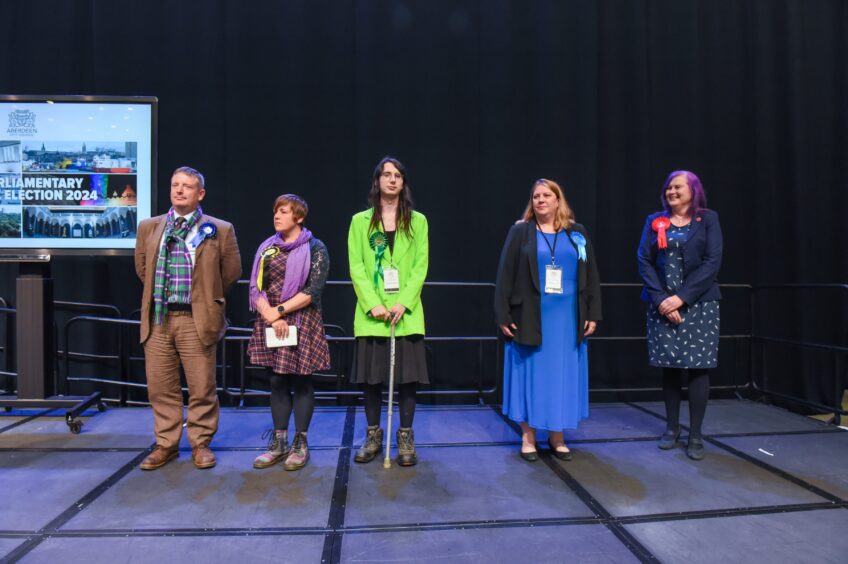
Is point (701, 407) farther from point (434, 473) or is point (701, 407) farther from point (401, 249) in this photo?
point (401, 249)

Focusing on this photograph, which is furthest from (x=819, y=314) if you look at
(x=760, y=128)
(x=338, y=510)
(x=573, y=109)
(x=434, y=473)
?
(x=338, y=510)

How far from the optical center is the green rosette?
245 centimetres

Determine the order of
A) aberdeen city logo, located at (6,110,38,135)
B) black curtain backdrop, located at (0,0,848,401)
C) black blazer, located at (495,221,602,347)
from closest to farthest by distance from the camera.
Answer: black blazer, located at (495,221,602,347) → aberdeen city logo, located at (6,110,38,135) → black curtain backdrop, located at (0,0,848,401)

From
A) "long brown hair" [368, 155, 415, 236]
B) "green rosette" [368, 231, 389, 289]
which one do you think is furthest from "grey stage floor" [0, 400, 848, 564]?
"long brown hair" [368, 155, 415, 236]

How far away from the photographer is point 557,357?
248cm

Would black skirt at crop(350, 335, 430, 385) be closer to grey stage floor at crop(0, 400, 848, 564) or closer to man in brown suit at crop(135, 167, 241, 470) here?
grey stage floor at crop(0, 400, 848, 564)

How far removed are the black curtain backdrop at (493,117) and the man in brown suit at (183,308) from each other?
1942mm

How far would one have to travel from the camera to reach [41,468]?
2457 mm

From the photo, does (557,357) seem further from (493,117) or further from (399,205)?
(493,117)

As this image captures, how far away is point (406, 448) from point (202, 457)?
106cm

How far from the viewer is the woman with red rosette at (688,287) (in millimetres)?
2594

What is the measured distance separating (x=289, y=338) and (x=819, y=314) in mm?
5303

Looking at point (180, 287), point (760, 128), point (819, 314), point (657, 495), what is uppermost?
point (760, 128)

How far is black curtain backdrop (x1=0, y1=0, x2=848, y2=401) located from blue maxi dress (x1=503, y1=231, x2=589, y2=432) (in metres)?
2.02
